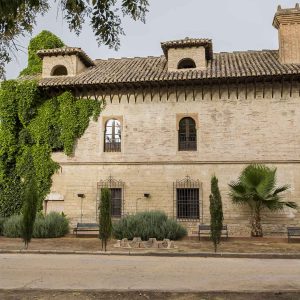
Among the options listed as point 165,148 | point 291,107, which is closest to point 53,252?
point 165,148

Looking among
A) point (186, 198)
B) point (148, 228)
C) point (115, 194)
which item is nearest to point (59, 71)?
point (115, 194)

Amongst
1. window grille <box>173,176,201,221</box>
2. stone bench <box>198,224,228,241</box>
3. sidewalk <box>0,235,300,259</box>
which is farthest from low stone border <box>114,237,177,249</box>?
window grille <box>173,176,201,221</box>

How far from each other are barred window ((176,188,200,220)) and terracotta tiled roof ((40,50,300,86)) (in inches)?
227

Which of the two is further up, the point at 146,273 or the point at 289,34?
the point at 289,34

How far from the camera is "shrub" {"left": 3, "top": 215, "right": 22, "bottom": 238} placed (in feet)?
61.1

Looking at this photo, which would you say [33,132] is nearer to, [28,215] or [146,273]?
[28,215]

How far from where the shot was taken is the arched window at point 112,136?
20938 millimetres

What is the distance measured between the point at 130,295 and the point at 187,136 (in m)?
14.3

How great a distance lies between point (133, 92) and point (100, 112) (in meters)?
2.12

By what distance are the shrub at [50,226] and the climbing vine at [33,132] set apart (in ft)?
6.73

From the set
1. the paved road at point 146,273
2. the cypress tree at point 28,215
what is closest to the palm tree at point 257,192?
the paved road at point 146,273

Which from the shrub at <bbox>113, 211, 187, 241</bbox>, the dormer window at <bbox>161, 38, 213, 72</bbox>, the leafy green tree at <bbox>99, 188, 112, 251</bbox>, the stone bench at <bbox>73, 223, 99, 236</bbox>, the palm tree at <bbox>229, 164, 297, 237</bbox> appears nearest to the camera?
the leafy green tree at <bbox>99, 188, 112, 251</bbox>

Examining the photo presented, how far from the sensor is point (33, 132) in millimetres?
21438

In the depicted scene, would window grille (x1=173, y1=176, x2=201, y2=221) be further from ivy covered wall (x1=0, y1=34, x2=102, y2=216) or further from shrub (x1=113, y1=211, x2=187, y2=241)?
ivy covered wall (x1=0, y1=34, x2=102, y2=216)
